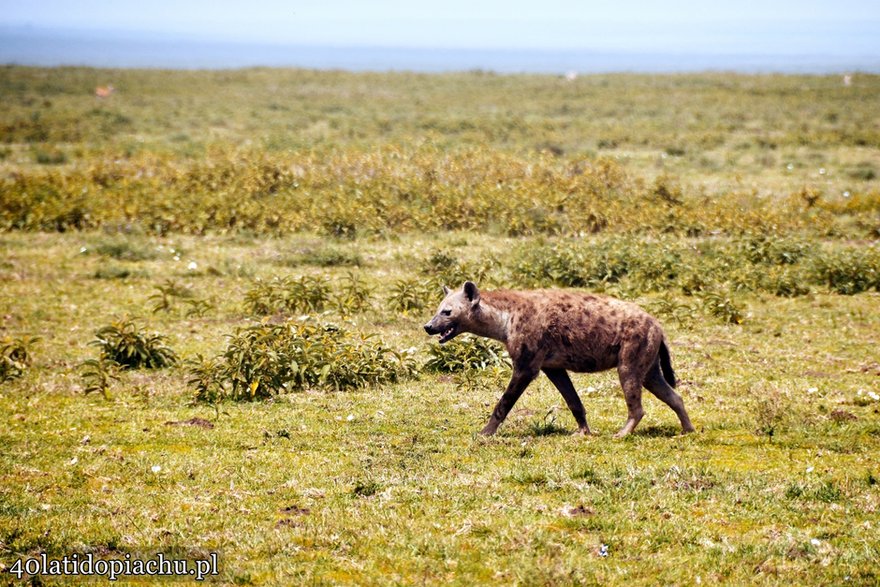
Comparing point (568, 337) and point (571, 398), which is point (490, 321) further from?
point (571, 398)

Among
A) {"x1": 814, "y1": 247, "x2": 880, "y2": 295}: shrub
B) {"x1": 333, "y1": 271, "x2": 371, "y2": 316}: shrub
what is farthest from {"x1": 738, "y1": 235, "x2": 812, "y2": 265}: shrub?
{"x1": 333, "y1": 271, "x2": 371, "y2": 316}: shrub

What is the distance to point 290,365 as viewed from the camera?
1319 centimetres

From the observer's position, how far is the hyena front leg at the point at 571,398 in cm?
1088

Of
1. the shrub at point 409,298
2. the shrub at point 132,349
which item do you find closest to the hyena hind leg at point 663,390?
the shrub at point 409,298

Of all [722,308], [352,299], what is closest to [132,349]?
[352,299]

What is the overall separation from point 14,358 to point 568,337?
27.9 feet

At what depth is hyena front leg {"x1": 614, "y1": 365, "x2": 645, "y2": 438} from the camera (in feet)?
34.4

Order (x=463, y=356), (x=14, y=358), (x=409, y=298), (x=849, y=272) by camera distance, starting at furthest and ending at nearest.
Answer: (x=849, y=272) < (x=409, y=298) < (x=14, y=358) < (x=463, y=356)

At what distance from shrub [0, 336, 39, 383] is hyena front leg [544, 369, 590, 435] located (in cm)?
766

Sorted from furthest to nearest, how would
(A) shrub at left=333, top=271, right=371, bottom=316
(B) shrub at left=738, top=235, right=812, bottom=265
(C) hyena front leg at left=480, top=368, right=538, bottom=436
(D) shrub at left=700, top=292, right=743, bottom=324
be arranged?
1. (B) shrub at left=738, top=235, right=812, bottom=265
2. (A) shrub at left=333, top=271, right=371, bottom=316
3. (D) shrub at left=700, top=292, right=743, bottom=324
4. (C) hyena front leg at left=480, top=368, right=538, bottom=436

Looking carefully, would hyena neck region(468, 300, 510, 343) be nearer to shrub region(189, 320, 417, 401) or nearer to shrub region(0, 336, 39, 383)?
shrub region(189, 320, 417, 401)

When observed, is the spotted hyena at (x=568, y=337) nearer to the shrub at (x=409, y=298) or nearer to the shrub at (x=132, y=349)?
the shrub at (x=132, y=349)

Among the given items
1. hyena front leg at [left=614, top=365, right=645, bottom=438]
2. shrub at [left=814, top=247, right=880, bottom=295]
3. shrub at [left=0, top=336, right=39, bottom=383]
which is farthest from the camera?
shrub at [left=814, top=247, right=880, bottom=295]

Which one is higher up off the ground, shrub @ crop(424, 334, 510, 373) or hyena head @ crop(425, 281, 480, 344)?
hyena head @ crop(425, 281, 480, 344)
